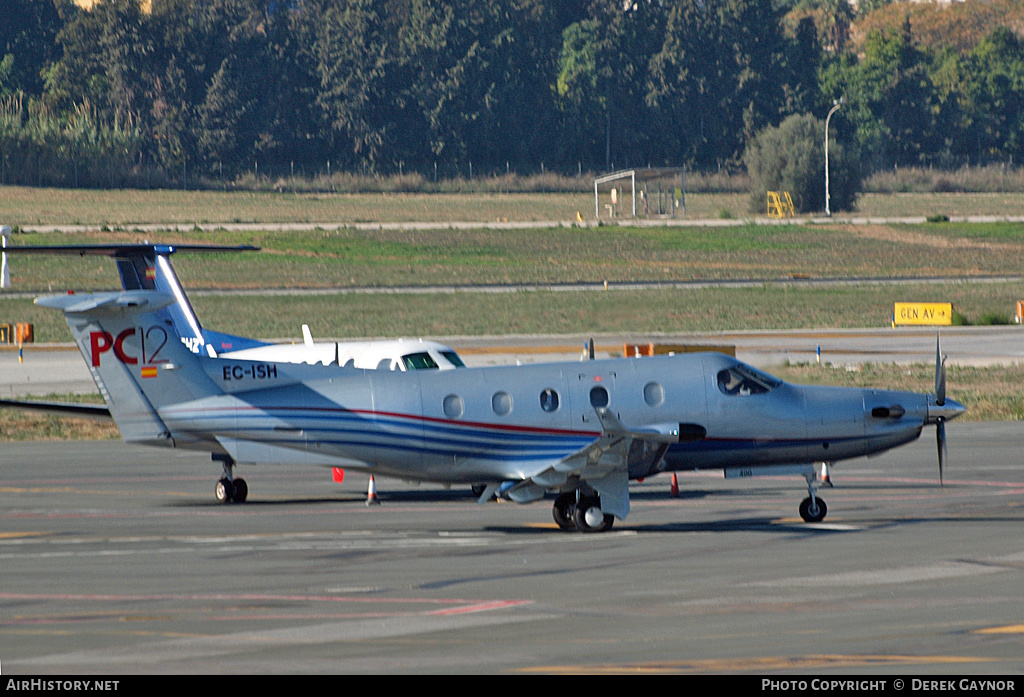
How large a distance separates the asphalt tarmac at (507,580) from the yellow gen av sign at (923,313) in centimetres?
3244

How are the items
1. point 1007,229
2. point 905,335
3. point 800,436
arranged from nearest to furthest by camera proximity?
point 800,436, point 905,335, point 1007,229

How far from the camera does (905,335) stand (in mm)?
51844

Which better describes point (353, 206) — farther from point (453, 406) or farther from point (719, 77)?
point (453, 406)

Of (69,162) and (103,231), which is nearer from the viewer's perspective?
(103,231)

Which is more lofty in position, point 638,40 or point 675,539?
point 638,40

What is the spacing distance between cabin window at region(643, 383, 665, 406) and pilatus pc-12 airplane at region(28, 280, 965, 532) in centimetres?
2

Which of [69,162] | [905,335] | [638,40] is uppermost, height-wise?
[638,40]

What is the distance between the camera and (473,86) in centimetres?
16050

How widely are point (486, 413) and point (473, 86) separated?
143959 mm

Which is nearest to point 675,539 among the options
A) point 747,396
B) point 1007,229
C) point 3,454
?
point 747,396

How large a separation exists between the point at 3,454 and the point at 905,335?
34.4 m

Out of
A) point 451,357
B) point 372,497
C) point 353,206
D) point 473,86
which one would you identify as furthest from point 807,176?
point 372,497
